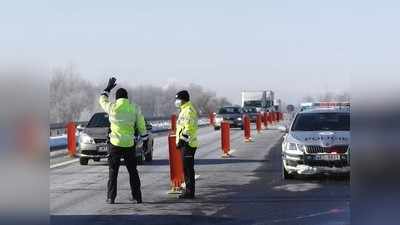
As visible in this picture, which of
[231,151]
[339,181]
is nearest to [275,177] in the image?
[339,181]

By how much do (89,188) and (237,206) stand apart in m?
3.86

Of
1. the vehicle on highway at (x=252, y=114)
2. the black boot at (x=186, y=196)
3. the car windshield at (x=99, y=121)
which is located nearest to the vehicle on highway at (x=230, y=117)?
the vehicle on highway at (x=252, y=114)

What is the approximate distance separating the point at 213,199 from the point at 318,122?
4183mm

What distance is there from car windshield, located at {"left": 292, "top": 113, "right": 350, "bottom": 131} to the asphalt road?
3.71 feet

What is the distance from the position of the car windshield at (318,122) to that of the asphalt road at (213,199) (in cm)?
113

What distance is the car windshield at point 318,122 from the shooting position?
14641 millimetres

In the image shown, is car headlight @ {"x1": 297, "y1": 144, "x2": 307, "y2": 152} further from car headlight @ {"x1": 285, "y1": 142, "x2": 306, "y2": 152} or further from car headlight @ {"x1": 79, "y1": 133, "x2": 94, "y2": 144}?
car headlight @ {"x1": 79, "y1": 133, "x2": 94, "y2": 144}

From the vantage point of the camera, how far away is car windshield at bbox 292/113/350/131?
14.6 meters

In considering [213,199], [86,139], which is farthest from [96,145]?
[213,199]

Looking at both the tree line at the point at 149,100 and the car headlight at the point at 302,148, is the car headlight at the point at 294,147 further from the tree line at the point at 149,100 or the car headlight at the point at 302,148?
the tree line at the point at 149,100

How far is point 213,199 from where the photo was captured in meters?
11.7

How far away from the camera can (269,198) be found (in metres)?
11.7

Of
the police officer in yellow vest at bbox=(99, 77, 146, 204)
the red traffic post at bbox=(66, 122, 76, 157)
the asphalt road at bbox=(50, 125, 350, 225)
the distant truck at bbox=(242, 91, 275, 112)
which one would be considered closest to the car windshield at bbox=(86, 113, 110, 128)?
the asphalt road at bbox=(50, 125, 350, 225)
